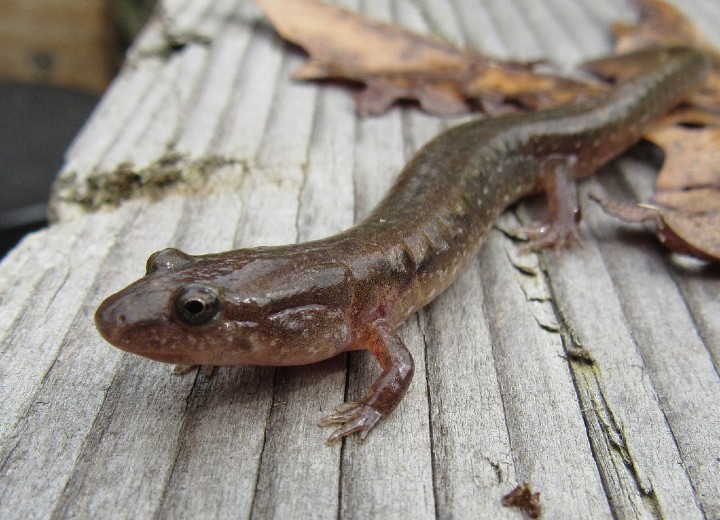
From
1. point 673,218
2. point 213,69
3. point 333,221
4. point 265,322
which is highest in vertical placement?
point 673,218

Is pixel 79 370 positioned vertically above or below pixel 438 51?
below

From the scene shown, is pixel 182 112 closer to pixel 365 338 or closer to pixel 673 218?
pixel 365 338

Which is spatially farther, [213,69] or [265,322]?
[213,69]

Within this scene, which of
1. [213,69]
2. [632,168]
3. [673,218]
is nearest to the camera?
[673,218]

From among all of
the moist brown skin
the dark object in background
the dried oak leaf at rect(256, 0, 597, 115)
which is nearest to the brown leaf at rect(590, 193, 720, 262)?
the moist brown skin

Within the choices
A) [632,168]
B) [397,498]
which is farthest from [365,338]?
[632,168]

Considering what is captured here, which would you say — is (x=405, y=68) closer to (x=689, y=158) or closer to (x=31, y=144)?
(x=689, y=158)

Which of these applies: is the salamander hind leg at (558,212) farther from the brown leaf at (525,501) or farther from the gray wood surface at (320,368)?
the brown leaf at (525,501)
